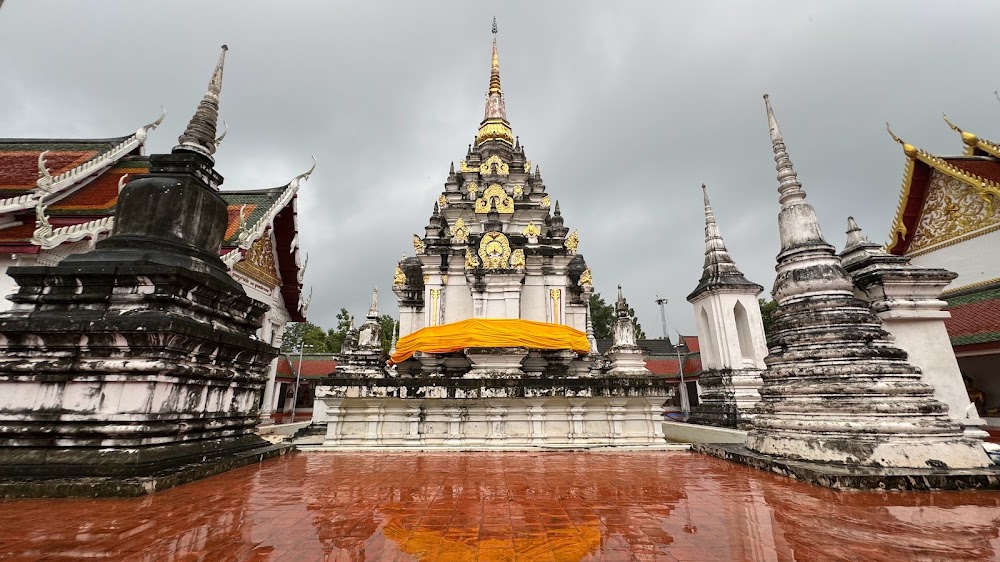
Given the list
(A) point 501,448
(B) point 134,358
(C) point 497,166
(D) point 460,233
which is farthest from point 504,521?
(C) point 497,166

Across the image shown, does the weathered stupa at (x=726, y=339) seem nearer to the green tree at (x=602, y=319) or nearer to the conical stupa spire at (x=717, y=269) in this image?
the conical stupa spire at (x=717, y=269)

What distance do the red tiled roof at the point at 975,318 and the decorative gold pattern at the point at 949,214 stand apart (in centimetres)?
202

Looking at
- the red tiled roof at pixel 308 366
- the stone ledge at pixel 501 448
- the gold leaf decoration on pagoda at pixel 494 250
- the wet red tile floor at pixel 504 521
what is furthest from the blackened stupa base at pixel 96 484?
the red tiled roof at pixel 308 366

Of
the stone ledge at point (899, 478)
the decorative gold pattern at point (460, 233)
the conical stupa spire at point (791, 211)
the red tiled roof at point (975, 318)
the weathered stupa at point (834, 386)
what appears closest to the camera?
the stone ledge at point (899, 478)

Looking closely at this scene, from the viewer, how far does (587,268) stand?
48.8ft

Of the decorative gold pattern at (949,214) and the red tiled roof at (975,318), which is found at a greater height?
the decorative gold pattern at (949,214)

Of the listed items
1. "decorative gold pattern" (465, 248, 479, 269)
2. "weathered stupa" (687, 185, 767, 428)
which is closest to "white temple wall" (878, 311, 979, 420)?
"weathered stupa" (687, 185, 767, 428)

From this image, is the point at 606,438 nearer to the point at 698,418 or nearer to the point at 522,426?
the point at 522,426

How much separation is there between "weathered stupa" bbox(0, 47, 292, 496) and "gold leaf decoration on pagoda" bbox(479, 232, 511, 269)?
310 inches

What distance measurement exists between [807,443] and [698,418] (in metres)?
8.88

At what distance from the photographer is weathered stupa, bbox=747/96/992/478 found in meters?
5.02

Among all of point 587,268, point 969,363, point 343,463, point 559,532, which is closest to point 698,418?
point 587,268

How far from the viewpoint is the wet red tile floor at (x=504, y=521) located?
271 cm

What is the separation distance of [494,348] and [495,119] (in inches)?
536
